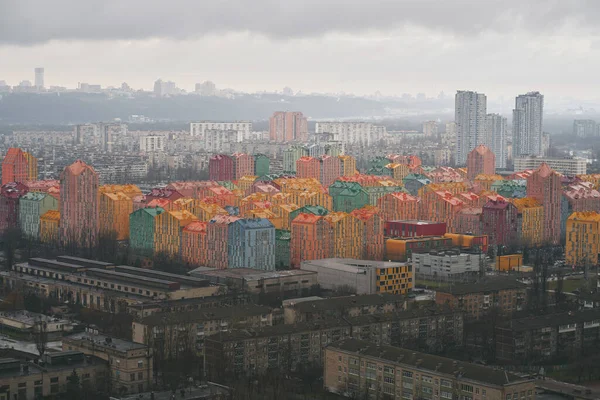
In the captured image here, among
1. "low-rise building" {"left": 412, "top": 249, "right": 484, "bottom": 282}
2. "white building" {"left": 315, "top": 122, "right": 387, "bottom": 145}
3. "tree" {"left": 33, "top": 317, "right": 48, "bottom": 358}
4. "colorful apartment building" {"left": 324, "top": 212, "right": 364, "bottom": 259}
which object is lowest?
"tree" {"left": 33, "top": 317, "right": 48, "bottom": 358}

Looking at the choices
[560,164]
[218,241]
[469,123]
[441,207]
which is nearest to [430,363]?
[218,241]

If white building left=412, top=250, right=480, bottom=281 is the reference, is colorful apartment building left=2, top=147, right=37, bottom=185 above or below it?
above

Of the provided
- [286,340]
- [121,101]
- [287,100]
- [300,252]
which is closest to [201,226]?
[300,252]

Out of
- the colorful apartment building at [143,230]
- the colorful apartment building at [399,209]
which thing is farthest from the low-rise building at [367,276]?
→ the colorful apartment building at [399,209]

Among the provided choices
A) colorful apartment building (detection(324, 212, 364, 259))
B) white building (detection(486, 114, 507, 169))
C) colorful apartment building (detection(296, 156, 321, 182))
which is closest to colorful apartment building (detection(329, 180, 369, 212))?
colorful apartment building (detection(324, 212, 364, 259))

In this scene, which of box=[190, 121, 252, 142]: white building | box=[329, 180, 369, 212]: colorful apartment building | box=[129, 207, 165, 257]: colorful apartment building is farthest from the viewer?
box=[190, 121, 252, 142]: white building

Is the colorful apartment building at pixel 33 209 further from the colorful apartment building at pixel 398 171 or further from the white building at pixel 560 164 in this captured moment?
the white building at pixel 560 164

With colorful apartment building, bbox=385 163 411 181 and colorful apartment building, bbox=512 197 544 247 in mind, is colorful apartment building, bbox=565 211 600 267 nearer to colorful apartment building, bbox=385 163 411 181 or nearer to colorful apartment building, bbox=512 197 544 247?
colorful apartment building, bbox=512 197 544 247
